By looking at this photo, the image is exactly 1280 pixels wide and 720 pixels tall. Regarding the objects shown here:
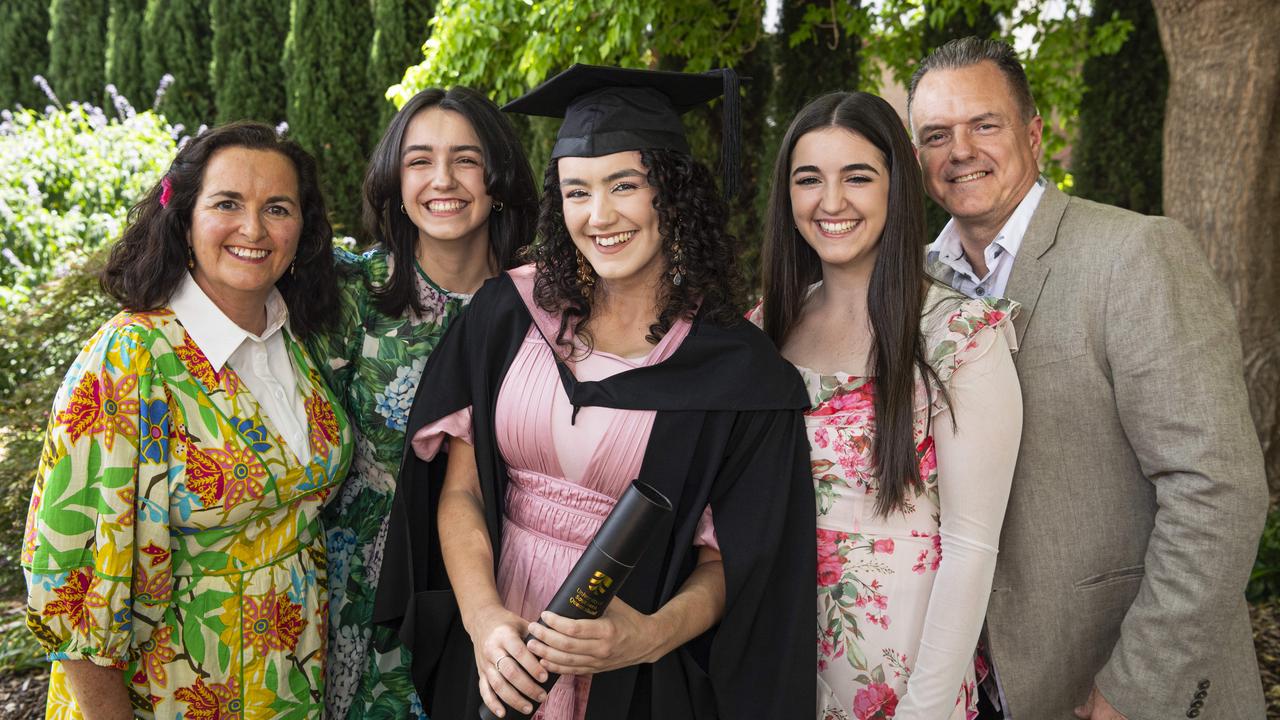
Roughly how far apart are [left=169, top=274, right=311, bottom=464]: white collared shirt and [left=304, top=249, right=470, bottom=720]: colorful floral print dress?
21 centimetres

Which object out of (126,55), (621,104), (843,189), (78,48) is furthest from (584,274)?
(78,48)

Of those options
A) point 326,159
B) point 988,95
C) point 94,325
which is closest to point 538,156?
point 326,159

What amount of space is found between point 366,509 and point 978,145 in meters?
1.82

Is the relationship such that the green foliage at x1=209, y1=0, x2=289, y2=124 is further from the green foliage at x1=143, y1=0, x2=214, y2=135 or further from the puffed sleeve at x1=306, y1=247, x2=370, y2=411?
the puffed sleeve at x1=306, y1=247, x2=370, y2=411

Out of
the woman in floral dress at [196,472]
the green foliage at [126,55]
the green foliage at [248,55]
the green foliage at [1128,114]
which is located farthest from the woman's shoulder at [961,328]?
the green foliage at [126,55]

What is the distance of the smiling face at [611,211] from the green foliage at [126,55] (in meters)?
10.2

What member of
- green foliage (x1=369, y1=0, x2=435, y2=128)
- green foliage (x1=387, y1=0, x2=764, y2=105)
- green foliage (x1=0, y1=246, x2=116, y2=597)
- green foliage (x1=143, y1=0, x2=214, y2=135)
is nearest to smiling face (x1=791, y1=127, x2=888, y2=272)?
green foliage (x1=387, y1=0, x2=764, y2=105)

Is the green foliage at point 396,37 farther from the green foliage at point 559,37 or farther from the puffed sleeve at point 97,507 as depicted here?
the puffed sleeve at point 97,507

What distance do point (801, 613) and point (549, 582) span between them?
0.53 metres

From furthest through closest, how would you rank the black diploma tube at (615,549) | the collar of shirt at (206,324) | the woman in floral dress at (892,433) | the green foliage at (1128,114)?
the green foliage at (1128,114), the collar of shirt at (206,324), the woman in floral dress at (892,433), the black diploma tube at (615,549)

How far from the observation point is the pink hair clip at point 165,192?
6.93ft

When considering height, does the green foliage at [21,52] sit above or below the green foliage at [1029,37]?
above

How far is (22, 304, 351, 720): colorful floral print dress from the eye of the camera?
1.83 meters

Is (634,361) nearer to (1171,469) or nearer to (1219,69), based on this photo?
(1171,469)
